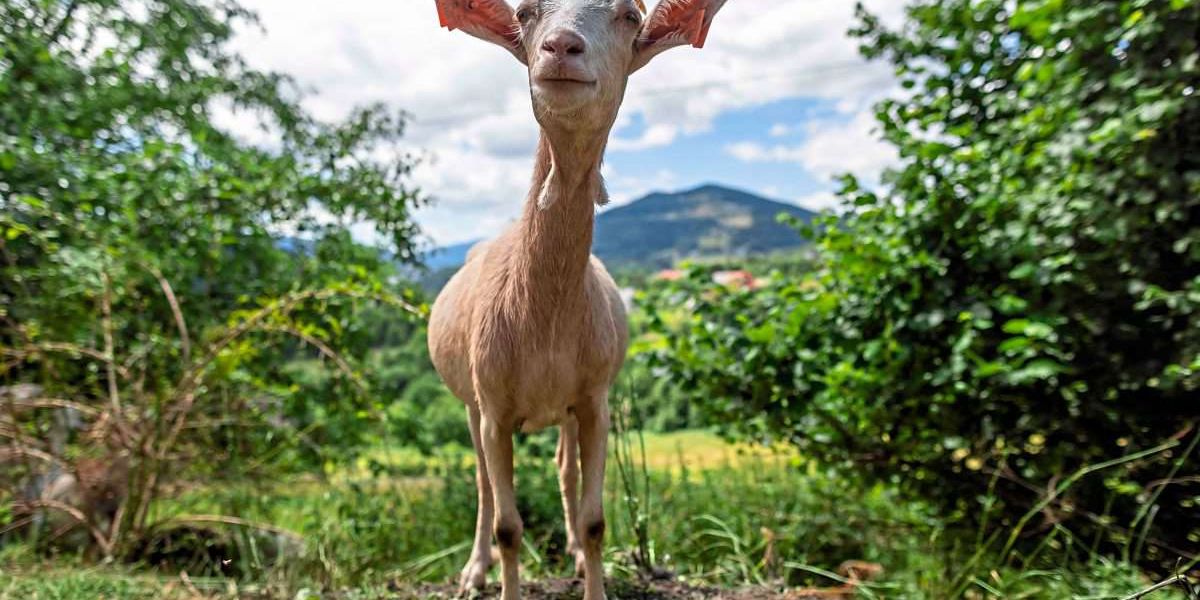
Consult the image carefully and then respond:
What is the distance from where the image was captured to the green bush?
3.95 metres

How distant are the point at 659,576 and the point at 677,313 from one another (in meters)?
2.26

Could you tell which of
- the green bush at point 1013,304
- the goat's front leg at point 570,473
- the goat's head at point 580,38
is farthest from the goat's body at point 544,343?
the green bush at point 1013,304

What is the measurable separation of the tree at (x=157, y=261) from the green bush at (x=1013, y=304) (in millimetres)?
2885

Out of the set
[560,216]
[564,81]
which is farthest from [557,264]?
[564,81]

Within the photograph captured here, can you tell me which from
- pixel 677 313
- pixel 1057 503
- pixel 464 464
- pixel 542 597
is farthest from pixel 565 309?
pixel 464 464

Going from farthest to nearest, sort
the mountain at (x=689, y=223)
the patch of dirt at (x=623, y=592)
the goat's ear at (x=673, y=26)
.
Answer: the mountain at (x=689, y=223) → the patch of dirt at (x=623, y=592) → the goat's ear at (x=673, y=26)

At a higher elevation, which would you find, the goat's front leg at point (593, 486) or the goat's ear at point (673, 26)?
the goat's ear at point (673, 26)

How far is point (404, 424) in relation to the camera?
7.14 metres

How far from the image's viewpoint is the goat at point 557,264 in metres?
2.11

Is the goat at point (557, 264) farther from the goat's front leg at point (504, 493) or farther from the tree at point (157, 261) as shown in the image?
the tree at point (157, 261)

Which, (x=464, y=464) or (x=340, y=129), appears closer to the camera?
(x=464, y=464)

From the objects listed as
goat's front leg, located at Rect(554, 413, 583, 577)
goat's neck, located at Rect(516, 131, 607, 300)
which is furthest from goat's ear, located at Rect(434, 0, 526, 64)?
goat's front leg, located at Rect(554, 413, 583, 577)

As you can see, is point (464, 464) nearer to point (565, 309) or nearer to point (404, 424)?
point (404, 424)

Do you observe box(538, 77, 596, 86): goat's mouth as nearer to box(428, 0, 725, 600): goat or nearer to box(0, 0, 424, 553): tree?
box(428, 0, 725, 600): goat
